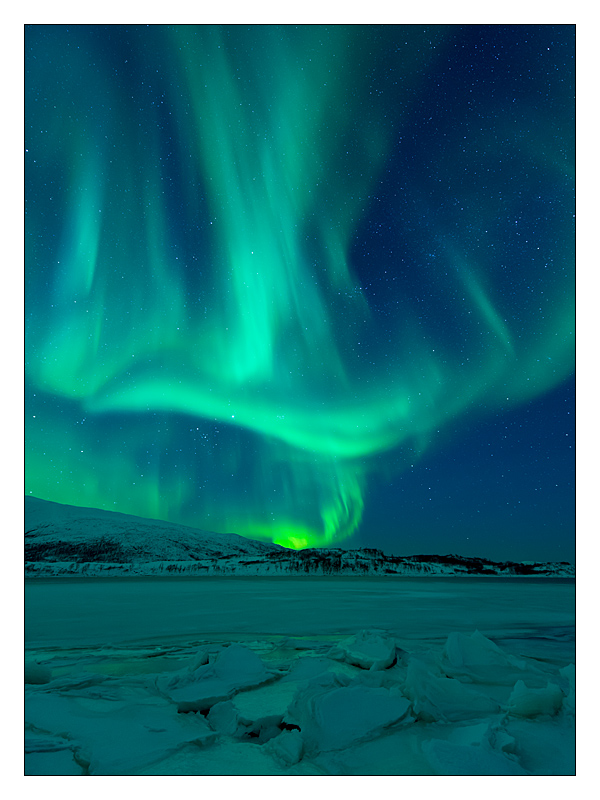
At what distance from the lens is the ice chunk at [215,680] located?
9.48 ft

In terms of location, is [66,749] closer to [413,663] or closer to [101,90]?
[413,663]

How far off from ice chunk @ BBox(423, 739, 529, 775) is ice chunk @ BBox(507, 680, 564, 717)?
0.42 meters

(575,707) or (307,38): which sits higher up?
(307,38)

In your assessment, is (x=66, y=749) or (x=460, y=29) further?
(x=460, y=29)

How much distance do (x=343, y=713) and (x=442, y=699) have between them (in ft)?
1.89

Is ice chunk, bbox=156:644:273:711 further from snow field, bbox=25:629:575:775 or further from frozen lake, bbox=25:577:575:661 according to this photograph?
frozen lake, bbox=25:577:575:661

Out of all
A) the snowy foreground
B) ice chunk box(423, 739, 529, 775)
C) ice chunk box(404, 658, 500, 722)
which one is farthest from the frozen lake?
ice chunk box(423, 739, 529, 775)

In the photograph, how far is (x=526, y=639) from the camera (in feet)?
16.9

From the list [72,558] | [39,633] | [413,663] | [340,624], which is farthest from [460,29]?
[72,558]

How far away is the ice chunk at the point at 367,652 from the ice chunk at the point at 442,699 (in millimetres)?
507

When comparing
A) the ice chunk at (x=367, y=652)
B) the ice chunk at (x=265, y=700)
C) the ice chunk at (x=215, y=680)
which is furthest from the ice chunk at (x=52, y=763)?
the ice chunk at (x=367, y=652)

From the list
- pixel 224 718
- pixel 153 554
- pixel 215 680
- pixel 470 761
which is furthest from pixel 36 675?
pixel 153 554

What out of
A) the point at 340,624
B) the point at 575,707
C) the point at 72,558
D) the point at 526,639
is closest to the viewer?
the point at 575,707

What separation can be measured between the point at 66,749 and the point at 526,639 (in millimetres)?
4249
